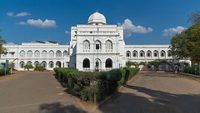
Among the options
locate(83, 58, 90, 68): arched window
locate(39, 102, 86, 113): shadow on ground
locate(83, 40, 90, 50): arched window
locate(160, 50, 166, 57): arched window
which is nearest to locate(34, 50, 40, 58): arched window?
locate(83, 58, 90, 68): arched window

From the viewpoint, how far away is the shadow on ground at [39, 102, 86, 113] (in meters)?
10.5

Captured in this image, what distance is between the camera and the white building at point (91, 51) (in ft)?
206

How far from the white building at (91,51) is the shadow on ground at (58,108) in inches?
1877

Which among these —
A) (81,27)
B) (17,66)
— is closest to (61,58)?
(17,66)

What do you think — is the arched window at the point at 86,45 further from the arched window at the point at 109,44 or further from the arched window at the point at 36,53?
the arched window at the point at 36,53

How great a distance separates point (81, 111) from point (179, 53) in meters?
43.4

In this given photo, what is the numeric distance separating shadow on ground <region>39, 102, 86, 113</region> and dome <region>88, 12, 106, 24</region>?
211 feet

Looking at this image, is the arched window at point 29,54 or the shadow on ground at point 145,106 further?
the arched window at point 29,54

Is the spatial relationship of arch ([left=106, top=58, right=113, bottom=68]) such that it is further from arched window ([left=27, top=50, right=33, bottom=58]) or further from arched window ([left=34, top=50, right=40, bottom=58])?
arched window ([left=27, top=50, right=33, bottom=58])

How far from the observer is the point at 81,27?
71500 mm

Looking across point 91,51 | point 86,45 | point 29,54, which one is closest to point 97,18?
point 86,45

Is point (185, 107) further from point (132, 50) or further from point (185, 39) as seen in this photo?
point (132, 50)

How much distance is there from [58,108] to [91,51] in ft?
171

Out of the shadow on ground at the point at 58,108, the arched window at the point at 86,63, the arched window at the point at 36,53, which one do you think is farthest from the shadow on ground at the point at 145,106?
the arched window at the point at 36,53
